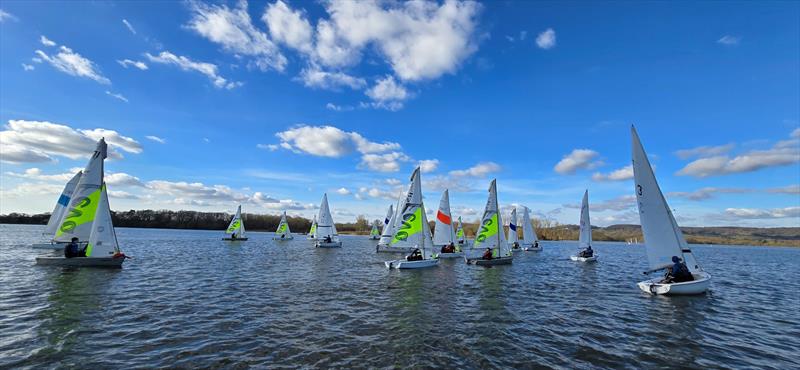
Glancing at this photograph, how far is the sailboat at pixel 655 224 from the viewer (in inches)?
910

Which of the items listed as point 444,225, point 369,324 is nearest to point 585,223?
point 444,225

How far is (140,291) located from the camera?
19438 mm

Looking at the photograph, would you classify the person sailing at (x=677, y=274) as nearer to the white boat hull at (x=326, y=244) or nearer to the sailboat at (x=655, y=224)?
the sailboat at (x=655, y=224)

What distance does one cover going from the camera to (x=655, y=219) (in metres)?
23.5

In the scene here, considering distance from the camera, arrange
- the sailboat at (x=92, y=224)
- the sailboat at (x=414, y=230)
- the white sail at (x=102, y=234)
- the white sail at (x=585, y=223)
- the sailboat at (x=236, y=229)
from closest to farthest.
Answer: the white sail at (x=102, y=234)
the sailboat at (x=92, y=224)
the sailboat at (x=414, y=230)
the white sail at (x=585, y=223)
the sailboat at (x=236, y=229)

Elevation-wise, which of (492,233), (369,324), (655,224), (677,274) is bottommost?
(369,324)

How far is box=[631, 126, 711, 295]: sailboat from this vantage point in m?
23.1

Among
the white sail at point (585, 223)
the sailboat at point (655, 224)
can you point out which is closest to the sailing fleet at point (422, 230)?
the sailboat at point (655, 224)

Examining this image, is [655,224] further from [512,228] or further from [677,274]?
[512,228]

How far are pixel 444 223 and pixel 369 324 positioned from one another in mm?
31006

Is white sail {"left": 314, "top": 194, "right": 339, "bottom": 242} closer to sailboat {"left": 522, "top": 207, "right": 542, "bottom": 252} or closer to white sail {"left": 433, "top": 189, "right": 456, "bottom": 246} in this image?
white sail {"left": 433, "top": 189, "right": 456, "bottom": 246}

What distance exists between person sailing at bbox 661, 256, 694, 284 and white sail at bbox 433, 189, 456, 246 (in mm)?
23919

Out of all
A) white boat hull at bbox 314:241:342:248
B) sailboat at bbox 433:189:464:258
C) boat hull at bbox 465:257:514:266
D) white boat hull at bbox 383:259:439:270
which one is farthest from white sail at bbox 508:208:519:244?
white boat hull at bbox 383:259:439:270

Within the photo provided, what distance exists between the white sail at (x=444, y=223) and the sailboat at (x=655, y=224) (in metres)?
22.3
